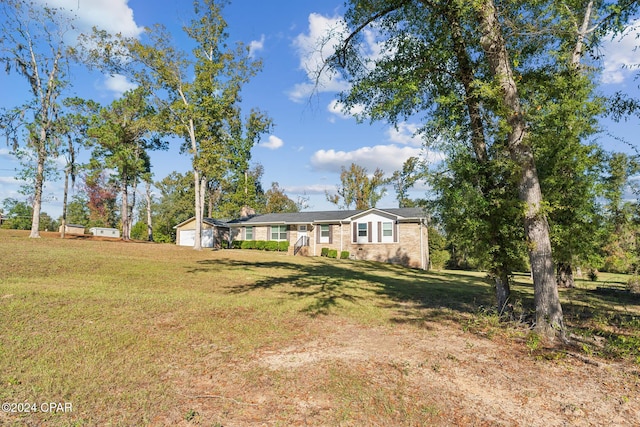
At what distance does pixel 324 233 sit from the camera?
27.9 m

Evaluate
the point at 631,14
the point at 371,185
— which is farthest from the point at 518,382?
the point at 371,185

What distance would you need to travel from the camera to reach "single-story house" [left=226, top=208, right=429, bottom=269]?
2456cm

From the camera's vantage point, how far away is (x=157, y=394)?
361 cm

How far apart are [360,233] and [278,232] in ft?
26.3

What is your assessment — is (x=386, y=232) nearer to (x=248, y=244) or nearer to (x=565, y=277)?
(x=565, y=277)

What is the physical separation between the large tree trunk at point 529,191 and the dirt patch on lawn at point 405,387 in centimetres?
97

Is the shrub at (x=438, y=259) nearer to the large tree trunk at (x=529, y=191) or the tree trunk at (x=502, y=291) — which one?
the tree trunk at (x=502, y=291)

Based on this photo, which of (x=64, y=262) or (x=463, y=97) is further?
(x=64, y=262)

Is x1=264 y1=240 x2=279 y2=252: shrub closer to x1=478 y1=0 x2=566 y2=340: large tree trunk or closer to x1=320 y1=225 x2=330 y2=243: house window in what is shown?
x1=320 y1=225 x2=330 y2=243: house window

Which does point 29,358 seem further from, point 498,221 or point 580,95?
point 580,95

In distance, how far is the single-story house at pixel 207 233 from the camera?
1241 inches

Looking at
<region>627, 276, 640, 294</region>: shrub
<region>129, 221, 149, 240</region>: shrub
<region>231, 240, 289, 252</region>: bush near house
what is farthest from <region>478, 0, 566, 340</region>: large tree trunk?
<region>129, 221, 149, 240</region>: shrub

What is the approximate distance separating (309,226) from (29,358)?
24.5 meters

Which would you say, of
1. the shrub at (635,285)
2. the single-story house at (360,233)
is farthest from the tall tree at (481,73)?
the single-story house at (360,233)
